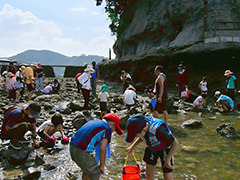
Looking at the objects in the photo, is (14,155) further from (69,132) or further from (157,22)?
(157,22)

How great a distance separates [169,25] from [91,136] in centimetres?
2136

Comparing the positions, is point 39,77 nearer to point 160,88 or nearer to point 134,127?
point 160,88

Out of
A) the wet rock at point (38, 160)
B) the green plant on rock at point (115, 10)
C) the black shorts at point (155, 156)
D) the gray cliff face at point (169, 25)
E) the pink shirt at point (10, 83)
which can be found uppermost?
the green plant on rock at point (115, 10)

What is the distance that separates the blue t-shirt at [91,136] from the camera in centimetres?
282

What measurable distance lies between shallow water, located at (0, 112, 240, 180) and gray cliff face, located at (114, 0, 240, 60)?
926cm

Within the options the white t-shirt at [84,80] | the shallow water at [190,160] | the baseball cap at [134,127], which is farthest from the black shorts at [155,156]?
the white t-shirt at [84,80]

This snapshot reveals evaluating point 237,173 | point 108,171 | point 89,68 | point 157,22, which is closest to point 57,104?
point 89,68

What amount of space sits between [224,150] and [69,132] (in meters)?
4.26

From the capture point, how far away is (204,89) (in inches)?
452

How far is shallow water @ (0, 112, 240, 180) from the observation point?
3.82 m

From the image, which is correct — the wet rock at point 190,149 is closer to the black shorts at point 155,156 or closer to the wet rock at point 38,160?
the black shorts at point 155,156

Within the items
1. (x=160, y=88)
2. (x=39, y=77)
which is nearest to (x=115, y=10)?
(x=39, y=77)

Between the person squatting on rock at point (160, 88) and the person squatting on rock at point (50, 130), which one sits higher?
the person squatting on rock at point (160, 88)

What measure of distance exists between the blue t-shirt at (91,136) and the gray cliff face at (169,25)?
41.1ft
